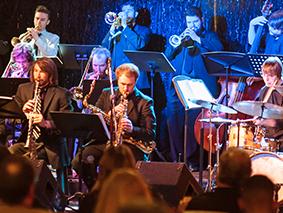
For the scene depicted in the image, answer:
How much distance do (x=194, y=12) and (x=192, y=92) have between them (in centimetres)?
290

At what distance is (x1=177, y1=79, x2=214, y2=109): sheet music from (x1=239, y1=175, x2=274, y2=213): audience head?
16.3 ft

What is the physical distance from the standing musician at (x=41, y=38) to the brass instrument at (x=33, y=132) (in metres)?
2.63

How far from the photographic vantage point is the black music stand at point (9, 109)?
802cm

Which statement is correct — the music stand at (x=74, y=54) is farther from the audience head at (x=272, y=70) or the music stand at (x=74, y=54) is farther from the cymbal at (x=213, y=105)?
the audience head at (x=272, y=70)

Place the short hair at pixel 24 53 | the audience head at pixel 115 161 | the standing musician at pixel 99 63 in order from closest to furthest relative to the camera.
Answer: the audience head at pixel 115 161
the short hair at pixel 24 53
the standing musician at pixel 99 63

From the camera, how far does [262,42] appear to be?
11.5 m

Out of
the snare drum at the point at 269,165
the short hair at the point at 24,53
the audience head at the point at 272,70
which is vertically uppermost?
the short hair at the point at 24,53

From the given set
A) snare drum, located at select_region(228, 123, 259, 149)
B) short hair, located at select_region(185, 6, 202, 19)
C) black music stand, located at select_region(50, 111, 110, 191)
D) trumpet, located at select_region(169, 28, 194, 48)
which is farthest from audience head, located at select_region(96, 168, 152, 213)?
short hair, located at select_region(185, 6, 202, 19)

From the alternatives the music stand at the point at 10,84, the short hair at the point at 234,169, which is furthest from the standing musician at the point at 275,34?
the short hair at the point at 234,169

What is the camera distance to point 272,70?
9242 millimetres

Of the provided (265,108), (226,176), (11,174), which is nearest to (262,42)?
(265,108)

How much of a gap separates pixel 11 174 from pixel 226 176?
179cm

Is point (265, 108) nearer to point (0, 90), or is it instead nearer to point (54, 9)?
point (0, 90)

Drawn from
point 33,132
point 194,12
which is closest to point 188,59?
point 194,12
